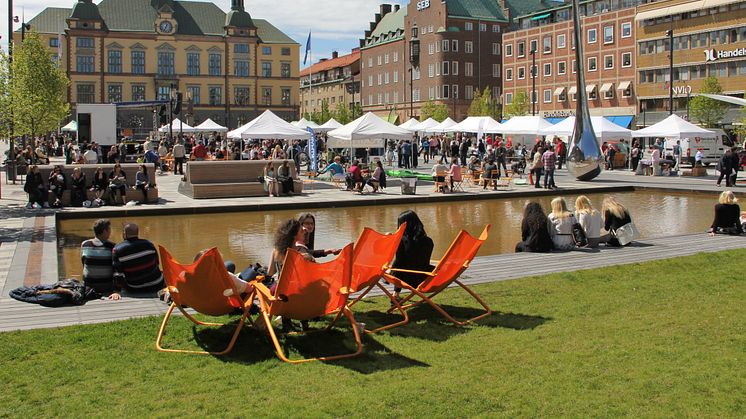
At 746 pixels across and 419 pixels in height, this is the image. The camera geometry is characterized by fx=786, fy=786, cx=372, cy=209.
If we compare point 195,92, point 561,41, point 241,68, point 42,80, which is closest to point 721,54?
point 561,41

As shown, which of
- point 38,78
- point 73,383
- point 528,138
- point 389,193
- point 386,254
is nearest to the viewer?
point 73,383

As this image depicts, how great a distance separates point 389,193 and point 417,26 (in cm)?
8681

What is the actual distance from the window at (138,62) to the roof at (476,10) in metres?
42.8

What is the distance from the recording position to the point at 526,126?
4172 centimetres

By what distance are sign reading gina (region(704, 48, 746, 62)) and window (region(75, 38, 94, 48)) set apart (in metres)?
77.9

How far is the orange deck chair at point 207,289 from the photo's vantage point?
705cm

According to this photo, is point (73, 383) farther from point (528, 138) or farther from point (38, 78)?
point (528, 138)

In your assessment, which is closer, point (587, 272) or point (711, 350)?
point (711, 350)

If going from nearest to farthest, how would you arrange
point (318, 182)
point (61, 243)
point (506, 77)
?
point (61, 243) → point (318, 182) → point (506, 77)

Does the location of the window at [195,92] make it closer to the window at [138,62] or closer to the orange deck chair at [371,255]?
the window at [138,62]

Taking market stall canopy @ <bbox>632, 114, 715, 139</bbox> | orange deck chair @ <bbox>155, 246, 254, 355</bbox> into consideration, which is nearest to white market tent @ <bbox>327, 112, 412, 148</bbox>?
market stall canopy @ <bbox>632, 114, 715, 139</bbox>

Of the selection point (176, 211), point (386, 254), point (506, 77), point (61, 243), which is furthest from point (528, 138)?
point (386, 254)

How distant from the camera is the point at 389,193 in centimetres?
2667

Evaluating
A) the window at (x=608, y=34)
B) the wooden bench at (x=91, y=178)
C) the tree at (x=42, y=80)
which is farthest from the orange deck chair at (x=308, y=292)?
the window at (x=608, y=34)
